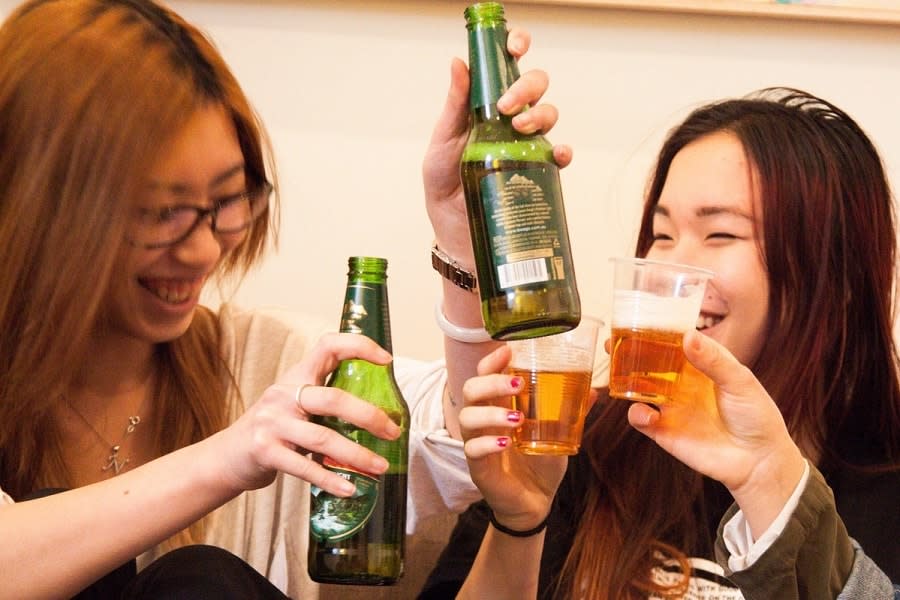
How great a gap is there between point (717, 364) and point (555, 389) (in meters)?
0.18

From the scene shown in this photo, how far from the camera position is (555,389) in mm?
1088

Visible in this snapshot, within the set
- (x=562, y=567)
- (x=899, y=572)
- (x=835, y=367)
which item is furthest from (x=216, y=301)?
(x=899, y=572)

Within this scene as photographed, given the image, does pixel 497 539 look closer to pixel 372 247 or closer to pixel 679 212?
pixel 679 212

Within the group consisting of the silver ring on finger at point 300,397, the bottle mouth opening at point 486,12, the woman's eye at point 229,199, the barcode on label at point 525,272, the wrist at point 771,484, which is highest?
the bottle mouth opening at point 486,12

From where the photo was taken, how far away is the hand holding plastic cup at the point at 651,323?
1029mm

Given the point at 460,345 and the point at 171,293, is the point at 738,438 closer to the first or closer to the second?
the point at 460,345

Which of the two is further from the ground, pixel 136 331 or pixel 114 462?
pixel 136 331

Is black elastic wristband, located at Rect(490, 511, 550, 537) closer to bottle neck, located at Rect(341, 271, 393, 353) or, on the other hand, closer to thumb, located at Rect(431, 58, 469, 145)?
bottle neck, located at Rect(341, 271, 393, 353)

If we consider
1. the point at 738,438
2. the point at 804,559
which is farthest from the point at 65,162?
the point at 804,559

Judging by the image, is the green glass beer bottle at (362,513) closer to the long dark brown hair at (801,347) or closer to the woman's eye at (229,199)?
the woman's eye at (229,199)

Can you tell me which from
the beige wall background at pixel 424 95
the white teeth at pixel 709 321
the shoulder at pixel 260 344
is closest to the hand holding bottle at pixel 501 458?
the white teeth at pixel 709 321

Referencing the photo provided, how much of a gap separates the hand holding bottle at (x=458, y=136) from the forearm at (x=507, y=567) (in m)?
0.37

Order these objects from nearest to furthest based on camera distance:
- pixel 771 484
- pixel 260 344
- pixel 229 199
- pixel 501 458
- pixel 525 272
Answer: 1. pixel 525 272
2. pixel 771 484
3. pixel 501 458
4. pixel 229 199
5. pixel 260 344

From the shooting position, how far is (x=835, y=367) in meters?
1.56
